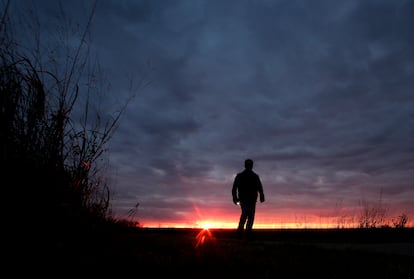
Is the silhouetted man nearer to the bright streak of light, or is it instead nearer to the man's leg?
the man's leg

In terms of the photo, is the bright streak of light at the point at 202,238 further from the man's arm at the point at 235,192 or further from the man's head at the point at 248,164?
the man's head at the point at 248,164

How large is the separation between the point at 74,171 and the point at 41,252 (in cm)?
97

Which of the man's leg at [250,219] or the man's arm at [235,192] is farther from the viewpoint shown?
the man's arm at [235,192]

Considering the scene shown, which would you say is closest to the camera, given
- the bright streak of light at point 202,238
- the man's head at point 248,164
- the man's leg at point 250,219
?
the bright streak of light at point 202,238

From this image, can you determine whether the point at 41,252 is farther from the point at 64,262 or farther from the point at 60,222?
the point at 60,222

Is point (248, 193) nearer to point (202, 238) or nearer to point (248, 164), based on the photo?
point (248, 164)

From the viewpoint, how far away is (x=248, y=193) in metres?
8.68

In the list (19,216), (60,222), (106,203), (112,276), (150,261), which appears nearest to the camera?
(112,276)

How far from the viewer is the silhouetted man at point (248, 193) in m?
8.65

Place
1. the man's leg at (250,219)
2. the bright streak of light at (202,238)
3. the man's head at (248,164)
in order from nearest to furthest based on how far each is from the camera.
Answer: the bright streak of light at (202,238) → the man's leg at (250,219) → the man's head at (248,164)

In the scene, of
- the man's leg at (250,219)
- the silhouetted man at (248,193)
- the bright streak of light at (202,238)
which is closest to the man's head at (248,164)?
the silhouetted man at (248,193)

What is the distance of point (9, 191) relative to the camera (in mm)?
2459

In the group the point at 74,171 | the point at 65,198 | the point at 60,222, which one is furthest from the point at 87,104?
the point at 60,222

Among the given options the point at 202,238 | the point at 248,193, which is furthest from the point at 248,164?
the point at 202,238
